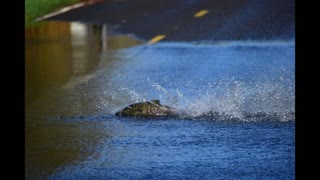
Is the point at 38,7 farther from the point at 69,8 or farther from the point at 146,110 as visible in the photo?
the point at 146,110

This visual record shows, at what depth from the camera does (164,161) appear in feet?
23.6

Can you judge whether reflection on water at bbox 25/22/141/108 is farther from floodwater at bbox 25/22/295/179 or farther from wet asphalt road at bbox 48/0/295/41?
wet asphalt road at bbox 48/0/295/41

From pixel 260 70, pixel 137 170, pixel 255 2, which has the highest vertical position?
pixel 255 2

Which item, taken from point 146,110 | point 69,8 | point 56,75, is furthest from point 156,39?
point 146,110

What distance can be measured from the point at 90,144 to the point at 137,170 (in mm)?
884

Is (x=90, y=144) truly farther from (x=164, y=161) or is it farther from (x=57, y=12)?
(x=57, y=12)

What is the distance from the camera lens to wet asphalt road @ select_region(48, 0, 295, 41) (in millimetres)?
12648

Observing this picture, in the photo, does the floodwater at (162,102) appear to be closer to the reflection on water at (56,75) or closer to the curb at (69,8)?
the reflection on water at (56,75)

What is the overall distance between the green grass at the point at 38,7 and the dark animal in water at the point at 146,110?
433cm

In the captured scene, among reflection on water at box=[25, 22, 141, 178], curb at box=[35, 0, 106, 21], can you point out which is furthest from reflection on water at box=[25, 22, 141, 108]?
curb at box=[35, 0, 106, 21]

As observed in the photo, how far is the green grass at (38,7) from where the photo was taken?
13.4m

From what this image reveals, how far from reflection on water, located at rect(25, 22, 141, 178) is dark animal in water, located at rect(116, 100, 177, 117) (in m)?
0.62

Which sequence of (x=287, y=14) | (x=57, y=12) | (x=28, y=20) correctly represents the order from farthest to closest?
(x=57, y=12) → (x=28, y=20) → (x=287, y=14)
